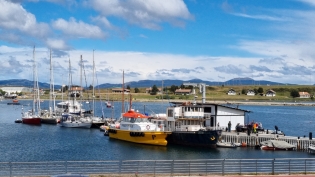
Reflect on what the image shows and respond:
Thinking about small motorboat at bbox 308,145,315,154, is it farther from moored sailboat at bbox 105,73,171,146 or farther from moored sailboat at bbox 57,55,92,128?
moored sailboat at bbox 57,55,92,128

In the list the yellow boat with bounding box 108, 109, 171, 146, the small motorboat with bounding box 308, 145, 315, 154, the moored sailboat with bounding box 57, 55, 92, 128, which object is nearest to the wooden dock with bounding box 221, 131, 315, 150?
the small motorboat with bounding box 308, 145, 315, 154

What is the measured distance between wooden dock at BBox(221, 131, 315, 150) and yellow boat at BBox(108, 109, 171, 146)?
361 inches

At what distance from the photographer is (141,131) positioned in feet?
223

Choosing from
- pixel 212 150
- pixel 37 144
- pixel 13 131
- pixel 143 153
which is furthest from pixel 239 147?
pixel 13 131

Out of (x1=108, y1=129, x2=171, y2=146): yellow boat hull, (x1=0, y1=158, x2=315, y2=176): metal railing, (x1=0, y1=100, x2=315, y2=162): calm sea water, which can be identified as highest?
(x1=0, y1=158, x2=315, y2=176): metal railing

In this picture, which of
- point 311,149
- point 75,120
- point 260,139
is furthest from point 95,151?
point 75,120

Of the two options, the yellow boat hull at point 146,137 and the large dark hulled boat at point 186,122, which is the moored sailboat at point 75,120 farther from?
the large dark hulled boat at point 186,122

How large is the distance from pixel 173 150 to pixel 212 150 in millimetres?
5348

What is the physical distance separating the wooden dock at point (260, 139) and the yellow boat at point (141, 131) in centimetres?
918

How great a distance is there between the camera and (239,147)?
64875mm

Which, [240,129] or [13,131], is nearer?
[240,129]

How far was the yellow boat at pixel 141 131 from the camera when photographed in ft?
219

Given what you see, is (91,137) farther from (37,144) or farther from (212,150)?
(212,150)

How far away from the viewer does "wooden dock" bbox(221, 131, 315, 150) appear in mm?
63000
